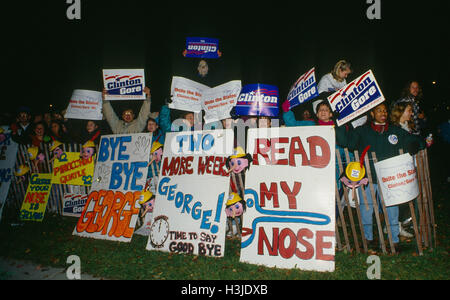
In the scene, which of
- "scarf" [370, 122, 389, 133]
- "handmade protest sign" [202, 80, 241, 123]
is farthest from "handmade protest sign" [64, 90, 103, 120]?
"scarf" [370, 122, 389, 133]

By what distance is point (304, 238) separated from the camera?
3375 mm

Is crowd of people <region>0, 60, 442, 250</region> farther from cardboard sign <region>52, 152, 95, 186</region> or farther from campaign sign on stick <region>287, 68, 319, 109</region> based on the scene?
cardboard sign <region>52, 152, 95, 186</region>

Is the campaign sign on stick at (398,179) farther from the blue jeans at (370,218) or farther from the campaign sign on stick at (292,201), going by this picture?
the campaign sign on stick at (292,201)

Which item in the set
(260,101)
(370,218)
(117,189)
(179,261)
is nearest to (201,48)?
(260,101)

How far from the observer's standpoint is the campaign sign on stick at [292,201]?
3.34m

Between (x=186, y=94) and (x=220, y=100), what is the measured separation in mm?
753

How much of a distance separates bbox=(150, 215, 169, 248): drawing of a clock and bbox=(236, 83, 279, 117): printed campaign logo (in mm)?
2274

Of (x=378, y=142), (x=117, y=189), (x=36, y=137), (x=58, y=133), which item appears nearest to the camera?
(x=378, y=142)

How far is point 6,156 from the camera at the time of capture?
6266 mm

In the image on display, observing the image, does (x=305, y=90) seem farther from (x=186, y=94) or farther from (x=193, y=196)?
(x=193, y=196)

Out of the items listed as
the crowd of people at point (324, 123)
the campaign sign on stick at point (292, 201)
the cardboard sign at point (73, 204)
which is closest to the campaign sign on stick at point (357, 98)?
the crowd of people at point (324, 123)

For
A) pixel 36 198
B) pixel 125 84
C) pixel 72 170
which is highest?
pixel 125 84

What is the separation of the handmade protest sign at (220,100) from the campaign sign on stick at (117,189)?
129cm

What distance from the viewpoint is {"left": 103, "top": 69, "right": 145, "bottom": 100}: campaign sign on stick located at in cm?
520
